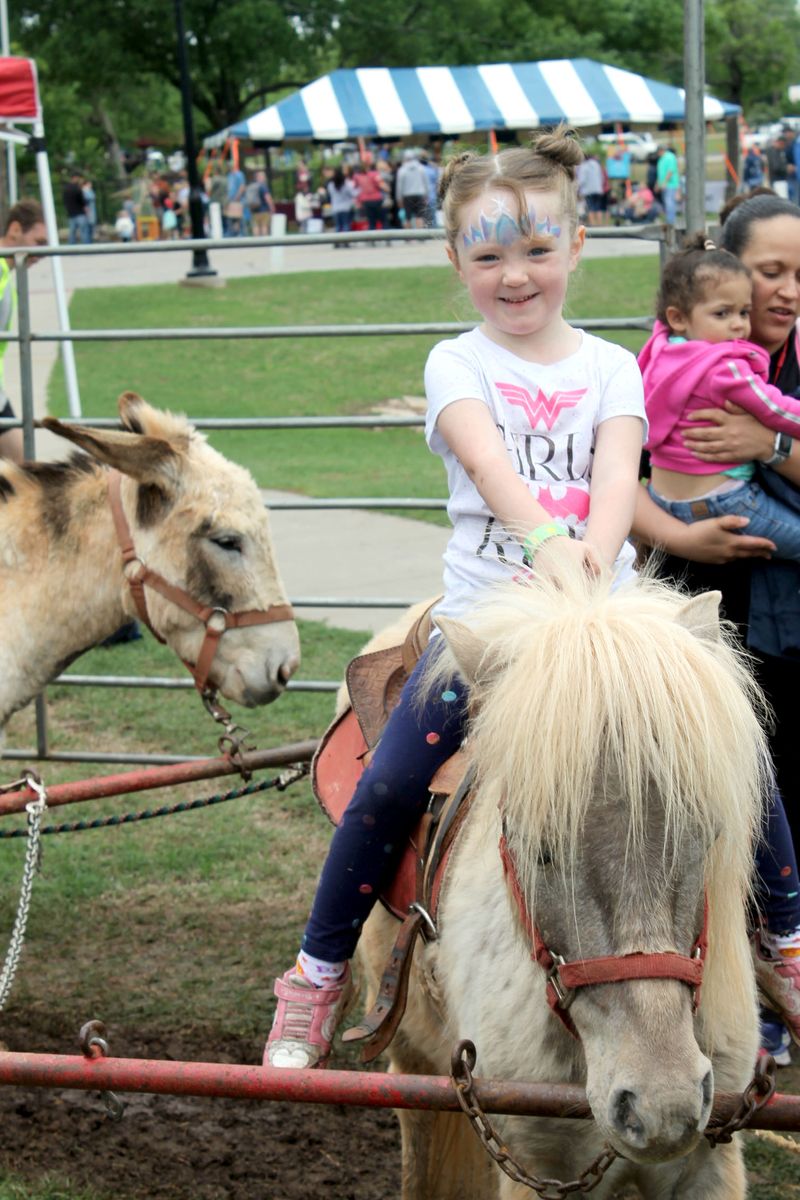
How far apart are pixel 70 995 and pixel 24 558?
149 cm

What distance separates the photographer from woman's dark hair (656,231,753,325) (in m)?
3.26

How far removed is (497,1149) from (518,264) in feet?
5.24

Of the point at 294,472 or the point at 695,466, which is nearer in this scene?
the point at 695,466

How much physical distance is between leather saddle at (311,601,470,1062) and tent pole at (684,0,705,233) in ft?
7.54

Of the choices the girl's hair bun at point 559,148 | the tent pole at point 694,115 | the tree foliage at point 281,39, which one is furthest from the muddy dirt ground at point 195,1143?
the tree foliage at point 281,39

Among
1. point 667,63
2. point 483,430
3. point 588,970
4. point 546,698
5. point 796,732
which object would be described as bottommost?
point 796,732

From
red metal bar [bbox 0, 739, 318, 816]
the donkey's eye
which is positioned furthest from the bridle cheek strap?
the donkey's eye

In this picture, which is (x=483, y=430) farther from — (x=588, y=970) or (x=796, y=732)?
(x=796, y=732)

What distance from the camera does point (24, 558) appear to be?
3.95m

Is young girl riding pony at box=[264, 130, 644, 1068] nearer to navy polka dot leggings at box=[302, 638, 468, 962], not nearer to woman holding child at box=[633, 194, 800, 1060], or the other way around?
navy polka dot leggings at box=[302, 638, 468, 962]

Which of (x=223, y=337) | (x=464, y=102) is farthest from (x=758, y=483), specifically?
(x=464, y=102)

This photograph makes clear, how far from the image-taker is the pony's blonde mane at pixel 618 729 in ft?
6.45

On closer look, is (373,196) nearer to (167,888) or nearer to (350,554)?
(350,554)

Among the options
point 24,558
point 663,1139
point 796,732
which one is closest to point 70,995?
point 24,558
